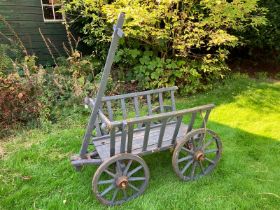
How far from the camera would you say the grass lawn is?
278 centimetres

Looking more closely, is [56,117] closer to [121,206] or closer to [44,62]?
[121,206]

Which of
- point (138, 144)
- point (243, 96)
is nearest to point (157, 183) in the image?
point (138, 144)

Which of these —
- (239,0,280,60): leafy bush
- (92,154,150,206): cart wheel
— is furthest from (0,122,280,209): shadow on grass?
(239,0,280,60): leafy bush

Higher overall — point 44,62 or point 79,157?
point 79,157

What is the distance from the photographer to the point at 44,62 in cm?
722

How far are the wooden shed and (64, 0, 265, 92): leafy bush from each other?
99 centimetres

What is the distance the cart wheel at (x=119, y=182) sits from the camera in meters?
2.57

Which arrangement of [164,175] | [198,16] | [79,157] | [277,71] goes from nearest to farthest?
[79,157]
[164,175]
[198,16]
[277,71]

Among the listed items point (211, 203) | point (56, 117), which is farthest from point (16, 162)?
point (211, 203)

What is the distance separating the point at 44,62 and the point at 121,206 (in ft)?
18.1

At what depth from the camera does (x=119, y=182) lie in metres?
2.64

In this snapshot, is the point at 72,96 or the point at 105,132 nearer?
the point at 105,132

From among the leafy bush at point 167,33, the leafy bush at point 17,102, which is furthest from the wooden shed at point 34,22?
the leafy bush at point 17,102

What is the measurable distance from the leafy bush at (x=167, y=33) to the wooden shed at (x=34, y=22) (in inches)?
39.1
